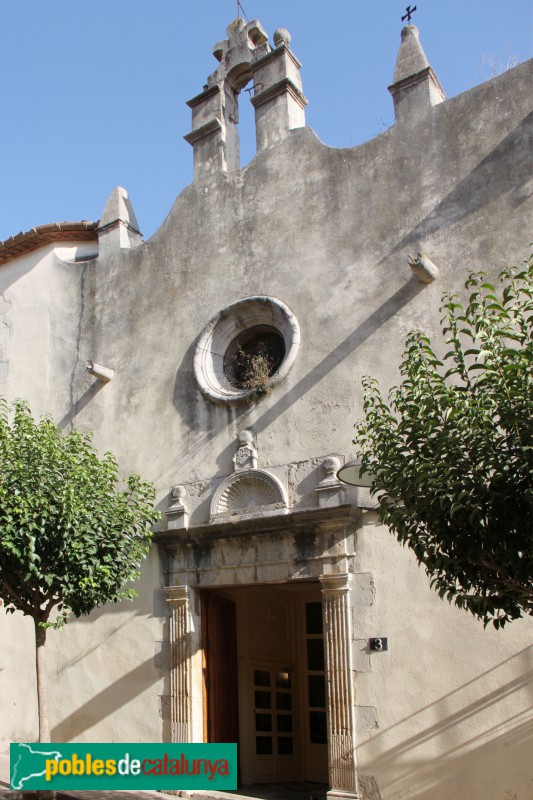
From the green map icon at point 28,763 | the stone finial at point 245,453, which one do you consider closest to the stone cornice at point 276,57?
the stone finial at point 245,453

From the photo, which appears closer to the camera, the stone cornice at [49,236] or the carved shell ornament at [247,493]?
the carved shell ornament at [247,493]

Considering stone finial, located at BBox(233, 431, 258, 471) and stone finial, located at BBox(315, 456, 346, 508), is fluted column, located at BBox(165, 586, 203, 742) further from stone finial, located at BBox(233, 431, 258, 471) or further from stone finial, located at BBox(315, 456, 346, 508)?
stone finial, located at BBox(315, 456, 346, 508)

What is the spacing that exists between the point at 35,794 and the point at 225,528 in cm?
317

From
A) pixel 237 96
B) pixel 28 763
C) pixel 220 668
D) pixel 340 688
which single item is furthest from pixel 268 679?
pixel 237 96

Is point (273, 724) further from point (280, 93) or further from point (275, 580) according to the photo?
point (280, 93)

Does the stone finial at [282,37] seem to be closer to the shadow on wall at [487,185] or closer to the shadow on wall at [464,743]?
the shadow on wall at [487,185]

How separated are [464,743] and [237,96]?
853cm

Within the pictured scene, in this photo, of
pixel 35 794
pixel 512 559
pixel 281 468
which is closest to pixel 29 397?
pixel 281 468

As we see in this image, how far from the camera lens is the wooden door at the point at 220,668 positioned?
907cm

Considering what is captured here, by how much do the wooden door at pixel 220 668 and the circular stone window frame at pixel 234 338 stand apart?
95.0 inches

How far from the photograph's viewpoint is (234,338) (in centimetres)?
977

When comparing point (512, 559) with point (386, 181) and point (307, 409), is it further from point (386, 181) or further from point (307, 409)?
point (386, 181)

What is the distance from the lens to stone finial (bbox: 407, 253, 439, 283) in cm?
789

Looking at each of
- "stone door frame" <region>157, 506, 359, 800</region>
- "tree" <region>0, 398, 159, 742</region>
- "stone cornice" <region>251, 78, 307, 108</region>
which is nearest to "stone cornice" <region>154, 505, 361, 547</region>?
"stone door frame" <region>157, 506, 359, 800</region>
